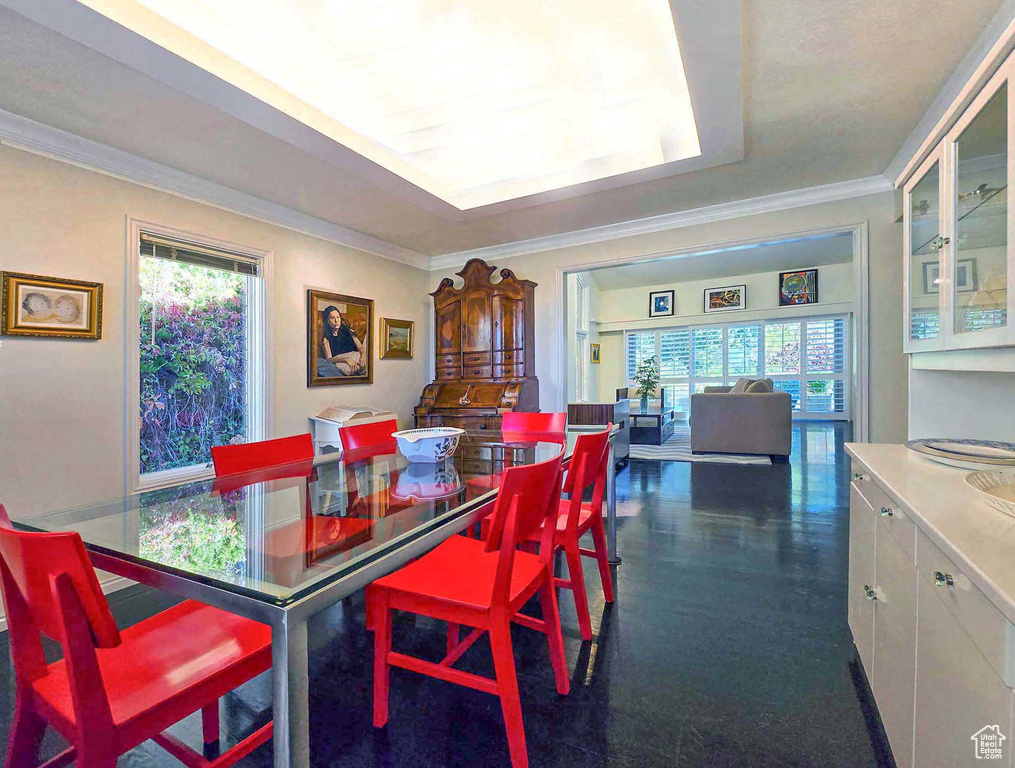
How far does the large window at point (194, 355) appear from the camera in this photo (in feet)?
10.1

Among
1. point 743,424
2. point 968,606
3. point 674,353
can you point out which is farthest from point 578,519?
point 674,353

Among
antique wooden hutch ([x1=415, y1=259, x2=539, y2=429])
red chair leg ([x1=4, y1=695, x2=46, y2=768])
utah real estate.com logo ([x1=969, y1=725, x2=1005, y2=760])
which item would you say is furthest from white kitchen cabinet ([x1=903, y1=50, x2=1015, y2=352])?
antique wooden hutch ([x1=415, y1=259, x2=539, y2=429])

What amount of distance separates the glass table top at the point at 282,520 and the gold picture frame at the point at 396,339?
107 inches

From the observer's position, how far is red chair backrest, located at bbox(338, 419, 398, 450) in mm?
2711

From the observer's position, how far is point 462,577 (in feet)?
4.97

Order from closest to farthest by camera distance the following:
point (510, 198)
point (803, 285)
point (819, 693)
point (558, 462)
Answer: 1. point (558, 462)
2. point (819, 693)
3. point (510, 198)
4. point (803, 285)

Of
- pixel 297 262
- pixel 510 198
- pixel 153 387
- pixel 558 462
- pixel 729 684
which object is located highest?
pixel 510 198

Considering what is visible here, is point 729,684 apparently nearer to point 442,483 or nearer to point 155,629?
point 442,483

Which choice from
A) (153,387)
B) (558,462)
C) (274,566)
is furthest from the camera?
(153,387)

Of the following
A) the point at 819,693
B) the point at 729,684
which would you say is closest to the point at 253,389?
the point at 729,684

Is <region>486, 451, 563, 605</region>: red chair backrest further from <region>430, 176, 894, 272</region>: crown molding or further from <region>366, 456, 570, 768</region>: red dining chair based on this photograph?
<region>430, 176, 894, 272</region>: crown molding

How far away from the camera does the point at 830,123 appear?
2.66 metres

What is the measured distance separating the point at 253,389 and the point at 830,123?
4204 millimetres

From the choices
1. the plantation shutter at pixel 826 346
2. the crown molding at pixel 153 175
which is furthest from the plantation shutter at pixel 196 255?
the plantation shutter at pixel 826 346
